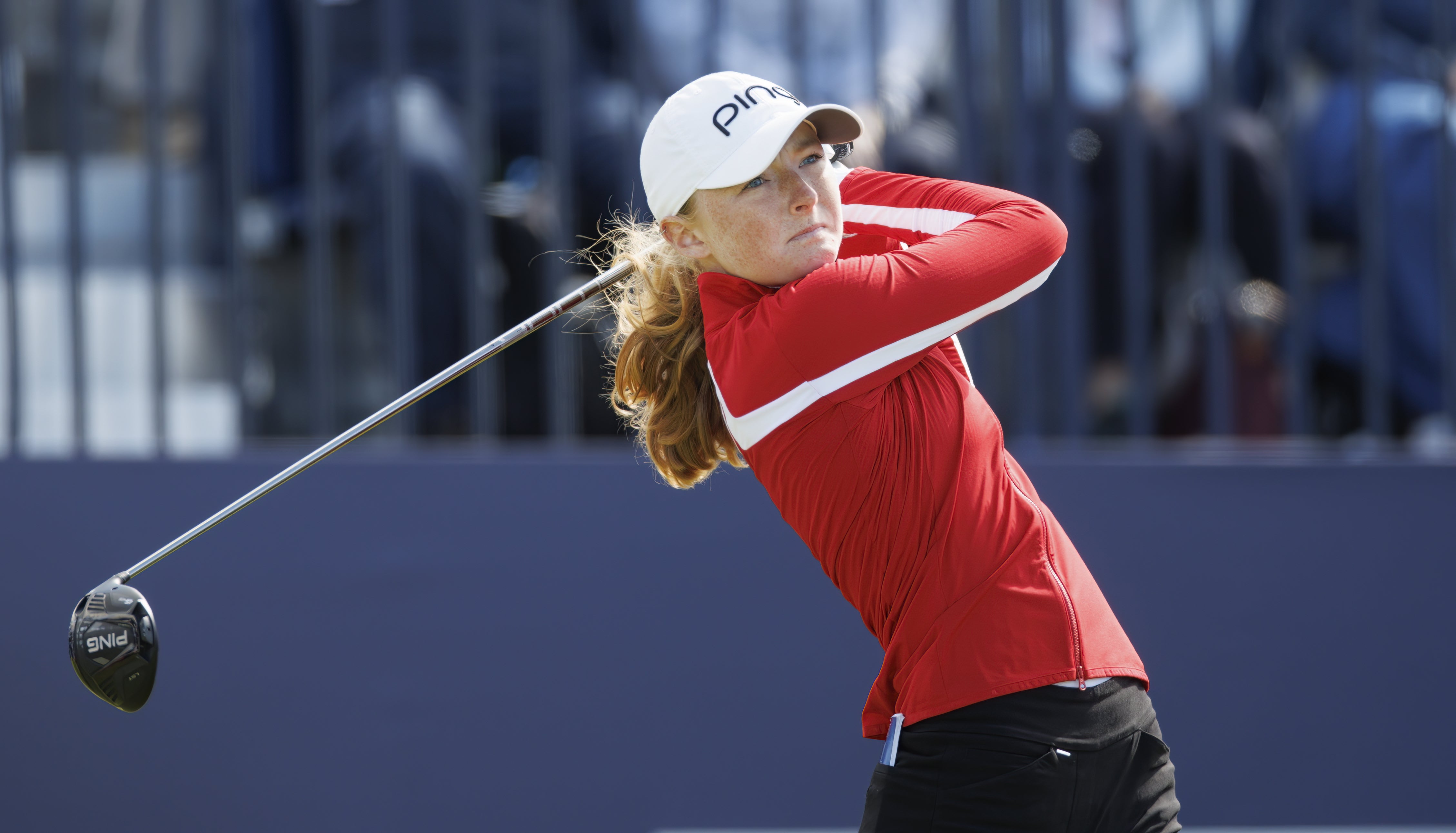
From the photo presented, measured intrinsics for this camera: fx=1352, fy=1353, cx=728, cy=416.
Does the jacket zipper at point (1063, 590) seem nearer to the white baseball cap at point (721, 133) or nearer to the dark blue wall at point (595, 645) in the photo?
the white baseball cap at point (721, 133)

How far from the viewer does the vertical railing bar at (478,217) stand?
3.37 meters

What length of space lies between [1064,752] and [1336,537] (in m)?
1.94

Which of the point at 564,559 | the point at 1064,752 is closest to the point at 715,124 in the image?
the point at 1064,752

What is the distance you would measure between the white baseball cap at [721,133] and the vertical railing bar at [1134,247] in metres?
1.68

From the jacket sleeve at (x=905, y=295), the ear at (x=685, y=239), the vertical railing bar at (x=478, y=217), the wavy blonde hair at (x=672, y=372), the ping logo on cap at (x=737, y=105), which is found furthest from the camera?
the vertical railing bar at (x=478, y=217)

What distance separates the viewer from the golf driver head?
212 cm

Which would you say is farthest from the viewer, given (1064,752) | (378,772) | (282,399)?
(282,399)

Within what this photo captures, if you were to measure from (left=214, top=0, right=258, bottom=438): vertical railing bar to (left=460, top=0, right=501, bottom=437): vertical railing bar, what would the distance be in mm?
543

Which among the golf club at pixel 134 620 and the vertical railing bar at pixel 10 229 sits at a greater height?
the vertical railing bar at pixel 10 229

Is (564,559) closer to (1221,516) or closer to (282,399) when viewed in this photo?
(282,399)

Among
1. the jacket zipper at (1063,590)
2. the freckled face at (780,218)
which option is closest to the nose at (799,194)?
the freckled face at (780,218)

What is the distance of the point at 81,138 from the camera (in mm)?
3355

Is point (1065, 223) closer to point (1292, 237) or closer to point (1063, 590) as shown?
point (1292, 237)

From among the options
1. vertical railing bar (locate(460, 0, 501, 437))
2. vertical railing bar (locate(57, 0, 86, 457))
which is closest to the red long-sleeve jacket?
vertical railing bar (locate(460, 0, 501, 437))
